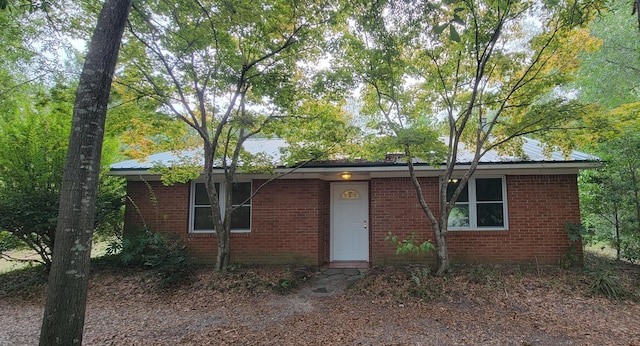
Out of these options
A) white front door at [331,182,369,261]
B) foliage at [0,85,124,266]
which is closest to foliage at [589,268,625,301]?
white front door at [331,182,369,261]

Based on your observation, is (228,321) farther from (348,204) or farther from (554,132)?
(554,132)

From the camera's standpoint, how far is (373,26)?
5395 millimetres

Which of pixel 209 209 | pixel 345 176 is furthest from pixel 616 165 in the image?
pixel 209 209

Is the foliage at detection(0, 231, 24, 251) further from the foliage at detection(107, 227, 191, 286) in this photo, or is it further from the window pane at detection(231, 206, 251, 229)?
the window pane at detection(231, 206, 251, 229)

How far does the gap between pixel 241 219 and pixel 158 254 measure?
90.4 inches

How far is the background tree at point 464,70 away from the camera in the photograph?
18.6 feet

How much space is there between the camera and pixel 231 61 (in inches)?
242

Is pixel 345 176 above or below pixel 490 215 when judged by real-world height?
above

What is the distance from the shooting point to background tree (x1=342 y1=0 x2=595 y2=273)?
18.6 feet

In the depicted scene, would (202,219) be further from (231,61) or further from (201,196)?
(231,61)

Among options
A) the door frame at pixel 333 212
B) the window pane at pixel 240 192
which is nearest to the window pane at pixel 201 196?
the window pane at pixel 240 192

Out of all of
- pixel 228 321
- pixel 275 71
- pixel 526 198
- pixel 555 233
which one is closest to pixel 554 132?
pixel 526 198

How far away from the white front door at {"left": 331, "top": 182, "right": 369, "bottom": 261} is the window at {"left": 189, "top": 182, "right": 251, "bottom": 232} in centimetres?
253

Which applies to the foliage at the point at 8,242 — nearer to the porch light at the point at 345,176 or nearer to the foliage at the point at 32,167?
the foliage at the point at 32,167
